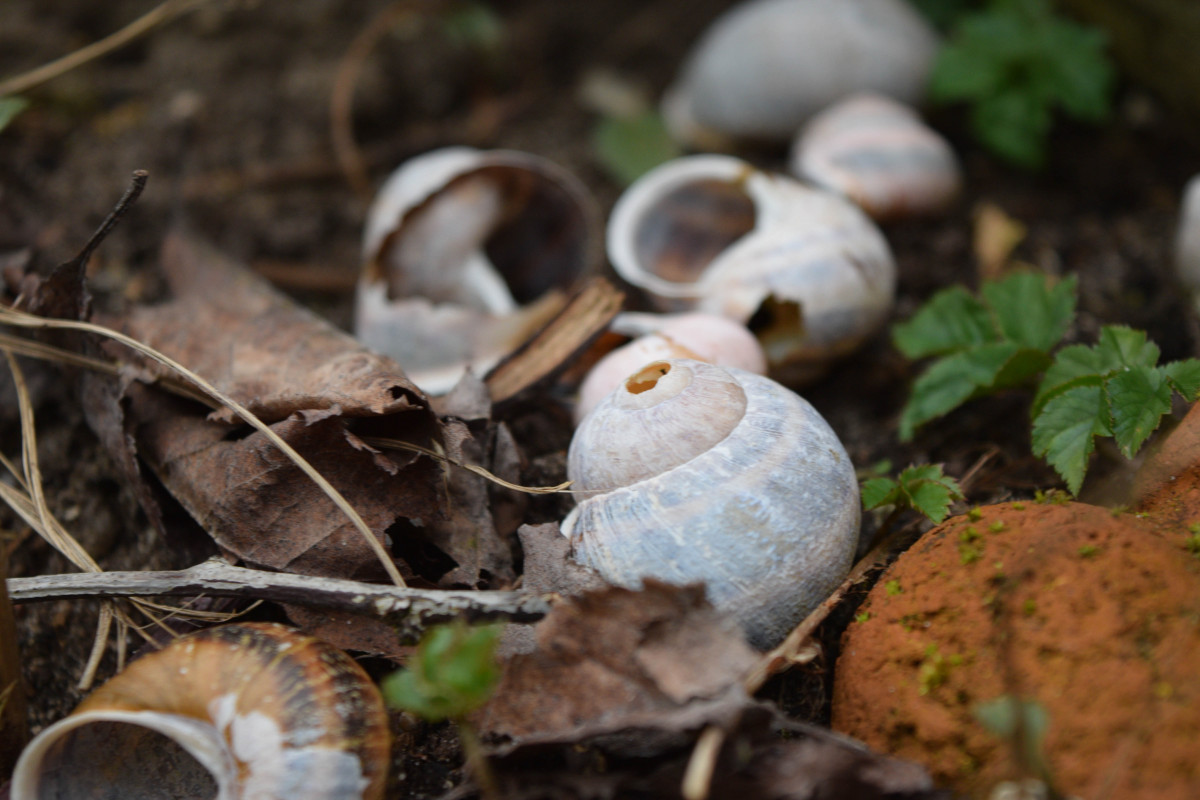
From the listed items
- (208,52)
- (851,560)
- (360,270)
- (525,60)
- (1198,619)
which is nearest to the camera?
(1198,619)

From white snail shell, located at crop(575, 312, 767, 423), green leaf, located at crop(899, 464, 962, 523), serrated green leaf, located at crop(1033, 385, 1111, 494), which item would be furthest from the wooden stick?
serrated green leaf, located at crop(1033, 385, 1111, 494)

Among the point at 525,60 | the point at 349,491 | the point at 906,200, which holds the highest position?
the point at 525,60

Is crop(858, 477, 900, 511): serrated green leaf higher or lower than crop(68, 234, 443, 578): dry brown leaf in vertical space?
lower

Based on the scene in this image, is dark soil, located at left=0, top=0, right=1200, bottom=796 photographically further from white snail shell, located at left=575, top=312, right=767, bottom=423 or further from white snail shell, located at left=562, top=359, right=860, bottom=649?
white snail shell, located at left=562, top=359, right=860, bottom=649

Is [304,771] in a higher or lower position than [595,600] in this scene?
lower

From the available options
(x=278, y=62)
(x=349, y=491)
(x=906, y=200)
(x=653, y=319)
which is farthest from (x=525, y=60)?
(x=349, y=491)

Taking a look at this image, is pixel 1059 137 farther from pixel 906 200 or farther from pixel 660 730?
pixel 660 730
